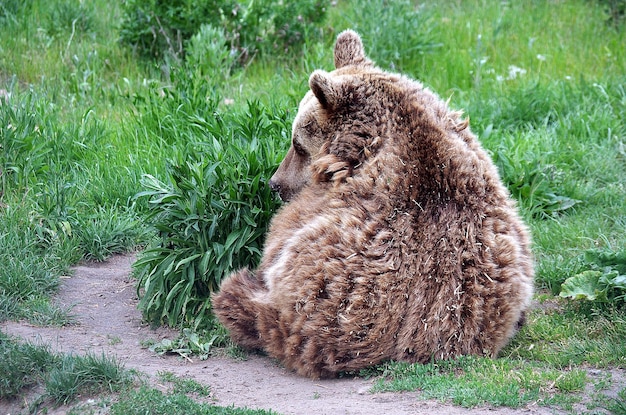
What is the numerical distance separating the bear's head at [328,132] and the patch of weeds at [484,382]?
4.05 ft

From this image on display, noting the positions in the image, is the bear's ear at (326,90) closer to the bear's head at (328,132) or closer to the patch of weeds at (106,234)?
the bear's head at (328,132)

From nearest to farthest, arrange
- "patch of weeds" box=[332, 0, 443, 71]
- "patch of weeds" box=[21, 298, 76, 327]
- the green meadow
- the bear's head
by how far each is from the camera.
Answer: the green meadow → the bear's head → "patch of weeds" box=[21, 298, 76, 327] → "patch of weeds" box=[332, 0, 443, 71]

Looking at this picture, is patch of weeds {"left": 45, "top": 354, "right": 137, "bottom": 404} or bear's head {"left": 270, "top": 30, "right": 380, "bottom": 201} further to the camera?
bear's head {"left": 270, "top": 30, "right": 380, "bottom": 201}

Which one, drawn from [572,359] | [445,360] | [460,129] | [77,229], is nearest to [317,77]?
[460,129]

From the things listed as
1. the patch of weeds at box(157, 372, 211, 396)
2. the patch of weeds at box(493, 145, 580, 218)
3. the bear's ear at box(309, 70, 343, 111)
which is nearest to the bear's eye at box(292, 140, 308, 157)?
the bear's ear at box(309, 70, 343, 111)

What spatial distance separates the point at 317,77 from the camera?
4.56m

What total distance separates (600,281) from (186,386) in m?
2.76

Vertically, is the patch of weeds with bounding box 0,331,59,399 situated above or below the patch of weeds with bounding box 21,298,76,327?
above

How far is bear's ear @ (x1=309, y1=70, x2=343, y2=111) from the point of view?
457 cm

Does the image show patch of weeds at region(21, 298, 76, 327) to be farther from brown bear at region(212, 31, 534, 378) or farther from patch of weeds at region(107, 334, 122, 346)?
brown bear at region(212, 31, 534, 378)

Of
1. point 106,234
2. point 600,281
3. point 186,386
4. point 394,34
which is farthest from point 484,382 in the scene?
point 394,34

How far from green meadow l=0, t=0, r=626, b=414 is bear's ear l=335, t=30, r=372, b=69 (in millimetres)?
840

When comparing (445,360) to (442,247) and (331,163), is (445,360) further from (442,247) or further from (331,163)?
(331,163)

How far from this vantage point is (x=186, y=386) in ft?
14.2
